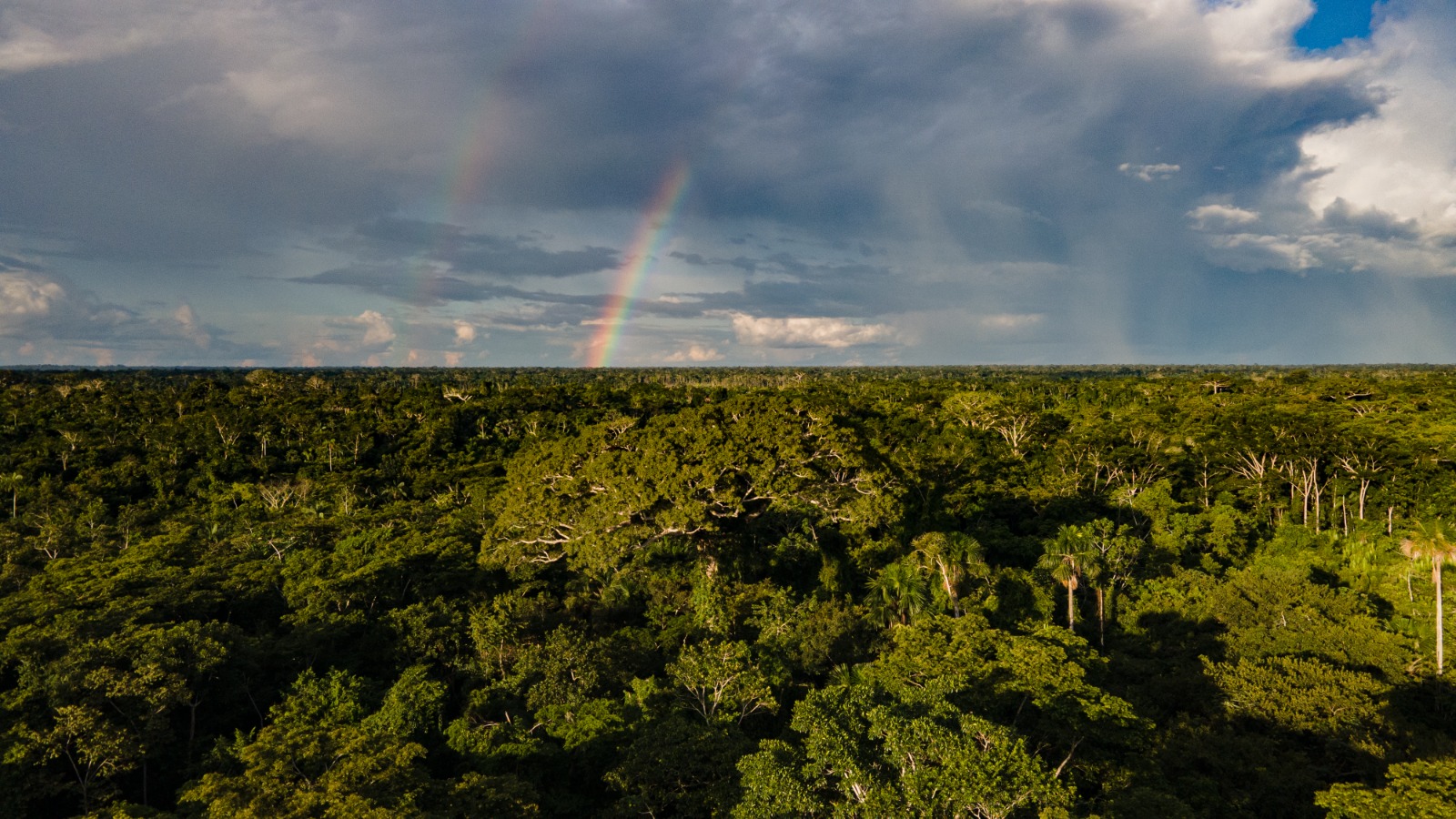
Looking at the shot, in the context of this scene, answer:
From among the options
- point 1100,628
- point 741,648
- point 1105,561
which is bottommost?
point 1100,628

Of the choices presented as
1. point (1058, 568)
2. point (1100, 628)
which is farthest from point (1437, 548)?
point (1058, 568)

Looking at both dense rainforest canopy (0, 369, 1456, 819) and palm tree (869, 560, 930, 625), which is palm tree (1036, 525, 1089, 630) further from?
palm tree (869, 560, 930, 625)

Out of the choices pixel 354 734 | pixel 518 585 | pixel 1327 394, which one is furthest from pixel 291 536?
pixel 1327 394

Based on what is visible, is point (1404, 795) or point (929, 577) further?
point (929, 577)

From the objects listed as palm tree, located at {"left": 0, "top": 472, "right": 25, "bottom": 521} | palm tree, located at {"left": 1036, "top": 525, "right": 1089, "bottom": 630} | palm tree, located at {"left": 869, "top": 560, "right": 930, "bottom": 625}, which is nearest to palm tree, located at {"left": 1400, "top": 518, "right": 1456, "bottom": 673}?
palm tree, located at {"left": 1036, "top": 525, "right": 1089, "bottom": 630}

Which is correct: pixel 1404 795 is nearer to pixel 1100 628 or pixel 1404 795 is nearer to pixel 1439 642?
pixel 1439 642

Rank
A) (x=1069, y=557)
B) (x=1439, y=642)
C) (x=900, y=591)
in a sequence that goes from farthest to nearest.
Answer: (x=1069, y=557) < (x=900, y=591) < (x=1439, y=642)
